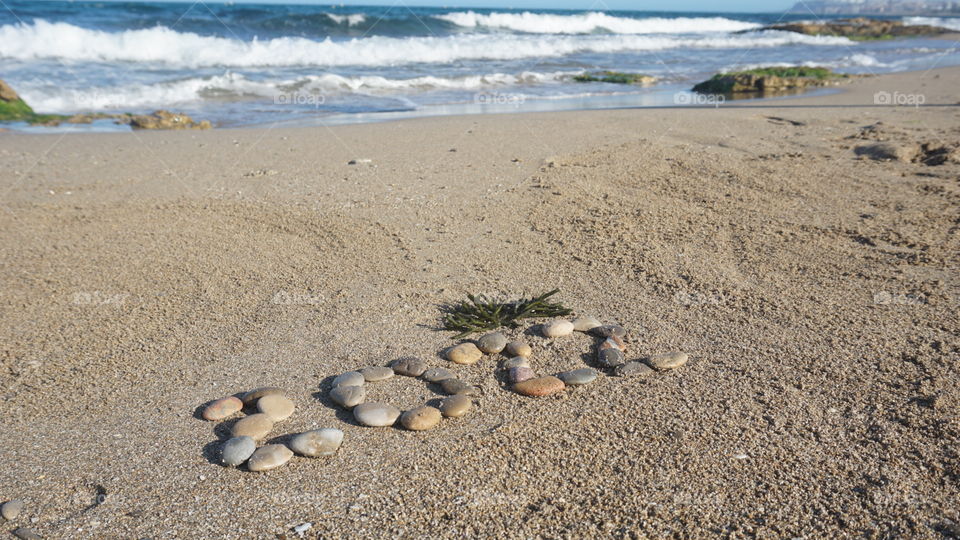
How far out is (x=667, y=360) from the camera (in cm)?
266

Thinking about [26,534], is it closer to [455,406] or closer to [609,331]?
[455,406]

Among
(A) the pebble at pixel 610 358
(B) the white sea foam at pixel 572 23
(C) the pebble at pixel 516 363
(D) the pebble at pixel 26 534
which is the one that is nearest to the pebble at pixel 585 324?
(A) the pebble at pixel 610 358

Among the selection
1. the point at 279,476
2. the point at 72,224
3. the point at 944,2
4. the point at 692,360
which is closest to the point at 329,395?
the point at 279,476

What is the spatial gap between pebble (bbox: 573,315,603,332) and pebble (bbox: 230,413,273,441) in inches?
53.6

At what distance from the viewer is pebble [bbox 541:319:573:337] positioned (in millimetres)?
2938

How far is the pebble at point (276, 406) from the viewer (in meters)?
2.35

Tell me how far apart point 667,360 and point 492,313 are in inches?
32.6

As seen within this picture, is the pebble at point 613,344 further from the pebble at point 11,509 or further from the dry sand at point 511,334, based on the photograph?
the pebble at point 11,509

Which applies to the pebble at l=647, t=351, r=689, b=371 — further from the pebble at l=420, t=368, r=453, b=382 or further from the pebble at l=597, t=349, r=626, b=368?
the pebble at l=420, t=368, r=453, b=382

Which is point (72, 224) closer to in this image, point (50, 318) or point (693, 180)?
point (50, 318)

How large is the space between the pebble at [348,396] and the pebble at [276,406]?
150mm

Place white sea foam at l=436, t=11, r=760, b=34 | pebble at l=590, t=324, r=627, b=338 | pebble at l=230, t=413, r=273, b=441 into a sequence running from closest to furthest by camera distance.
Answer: pebble at l=230, t=413, r=273, b=441
pebble at l=590, t=324, r=627, b=338
white sea foam at l=436, t=11, r=760, b=34

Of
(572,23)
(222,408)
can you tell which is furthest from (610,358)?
(572,23)

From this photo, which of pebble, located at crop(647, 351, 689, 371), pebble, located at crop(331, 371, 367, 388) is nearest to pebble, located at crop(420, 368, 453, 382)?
pebble, located at crop(331, 371, 367, 388)
